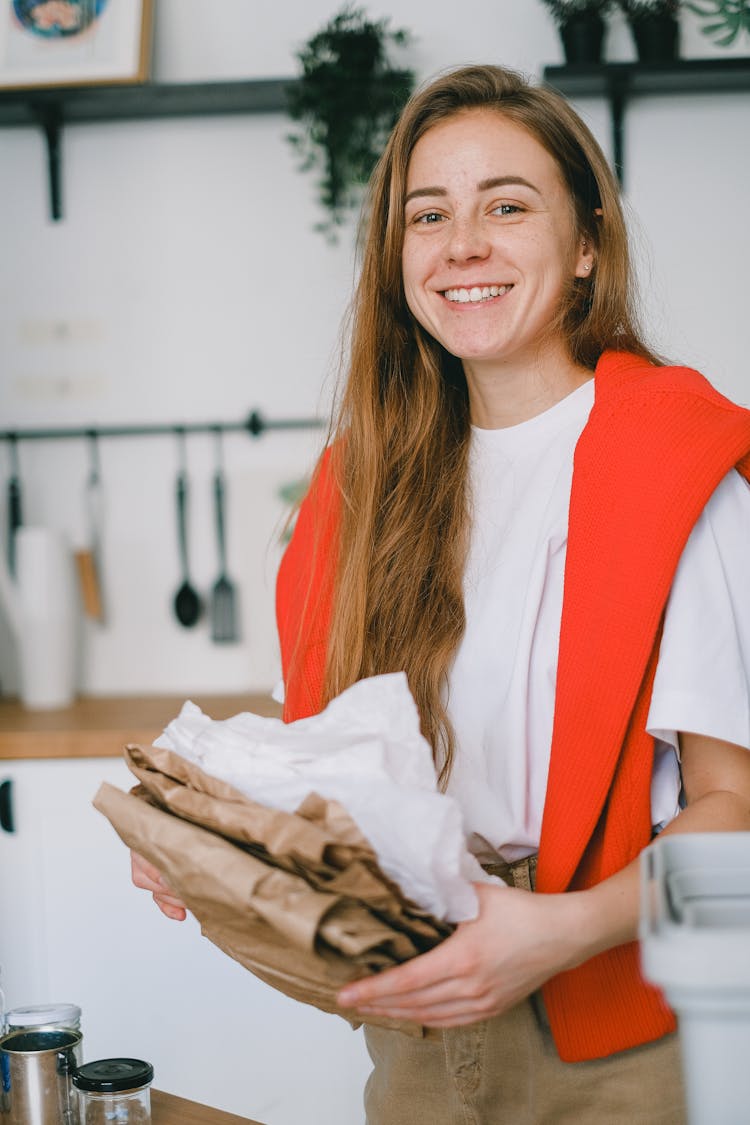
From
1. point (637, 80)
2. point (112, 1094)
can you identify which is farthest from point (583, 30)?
point (112, 1094)

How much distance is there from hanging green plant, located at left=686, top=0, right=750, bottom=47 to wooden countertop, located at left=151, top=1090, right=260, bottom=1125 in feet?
6.42

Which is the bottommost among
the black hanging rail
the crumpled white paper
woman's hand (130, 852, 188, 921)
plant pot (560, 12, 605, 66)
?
woman's hand (130, 852, 188, 921)

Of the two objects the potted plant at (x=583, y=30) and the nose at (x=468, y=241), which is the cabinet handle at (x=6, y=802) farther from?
the potted plant at (x=583, y=30)

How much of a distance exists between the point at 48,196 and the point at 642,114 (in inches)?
45.0

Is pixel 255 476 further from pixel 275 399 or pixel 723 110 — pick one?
pixel 723 110

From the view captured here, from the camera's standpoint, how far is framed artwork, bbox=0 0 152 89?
7.15 ft

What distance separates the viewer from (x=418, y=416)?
1.29m

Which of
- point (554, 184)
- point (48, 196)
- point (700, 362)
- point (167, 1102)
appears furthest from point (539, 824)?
point (48, 196)

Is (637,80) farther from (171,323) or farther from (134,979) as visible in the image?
(134,979)

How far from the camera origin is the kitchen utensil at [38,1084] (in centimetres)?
85

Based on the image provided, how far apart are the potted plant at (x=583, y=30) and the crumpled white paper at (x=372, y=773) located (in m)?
1.64

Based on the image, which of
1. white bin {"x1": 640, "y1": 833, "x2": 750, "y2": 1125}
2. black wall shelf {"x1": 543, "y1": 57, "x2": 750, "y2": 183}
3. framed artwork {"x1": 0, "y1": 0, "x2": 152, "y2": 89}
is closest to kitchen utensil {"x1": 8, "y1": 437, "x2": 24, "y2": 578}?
framed artwork {"x1": 0, "y1": 0, "x2": 152, "y2": 89}

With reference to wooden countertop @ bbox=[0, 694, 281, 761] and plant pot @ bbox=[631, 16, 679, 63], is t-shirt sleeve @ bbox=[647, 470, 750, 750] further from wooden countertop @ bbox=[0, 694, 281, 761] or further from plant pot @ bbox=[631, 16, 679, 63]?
plant pot @ bbox=[631, 16, 679, 63]

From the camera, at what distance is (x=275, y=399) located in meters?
2.31
